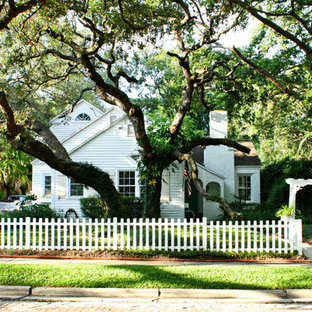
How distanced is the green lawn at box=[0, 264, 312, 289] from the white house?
7.00 meters

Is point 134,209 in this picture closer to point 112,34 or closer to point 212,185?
point 212,185

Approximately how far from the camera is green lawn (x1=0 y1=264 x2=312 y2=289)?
717 cm

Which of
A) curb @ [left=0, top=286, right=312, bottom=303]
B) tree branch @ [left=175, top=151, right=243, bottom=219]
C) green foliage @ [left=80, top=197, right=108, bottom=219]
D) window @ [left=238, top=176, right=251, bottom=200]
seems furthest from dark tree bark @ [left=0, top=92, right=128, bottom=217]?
window @ [left=238, top=176, right=251, bottom=200]

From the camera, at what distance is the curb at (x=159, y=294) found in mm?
6793

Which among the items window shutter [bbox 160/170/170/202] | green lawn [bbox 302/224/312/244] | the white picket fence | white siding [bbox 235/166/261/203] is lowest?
green lawn [bbox 302/224/312/244]

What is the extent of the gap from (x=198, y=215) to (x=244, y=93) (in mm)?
8297

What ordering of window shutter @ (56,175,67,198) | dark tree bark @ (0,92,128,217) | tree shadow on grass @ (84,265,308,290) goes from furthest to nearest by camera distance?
window shutter @ (56,175,67,198)
dark tree bark @ (0,92,128,217)
tree shadow on grass @ (84,265,308,290)

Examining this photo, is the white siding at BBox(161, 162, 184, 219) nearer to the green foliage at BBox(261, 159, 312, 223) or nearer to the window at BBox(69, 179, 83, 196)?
the window at BBox(69, 179, 83, 196)

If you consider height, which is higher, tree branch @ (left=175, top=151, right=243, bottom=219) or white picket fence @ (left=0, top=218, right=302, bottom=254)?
tree branch @ (left=175, top=151, right=243, bottom=219)

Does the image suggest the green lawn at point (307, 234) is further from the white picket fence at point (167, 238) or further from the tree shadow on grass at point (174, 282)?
the tree shadow on grass at point (174, 282)

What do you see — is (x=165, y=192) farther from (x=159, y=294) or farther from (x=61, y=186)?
(x=159, y=294)

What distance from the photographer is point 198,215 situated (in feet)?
70.7

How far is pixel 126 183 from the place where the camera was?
18.2m

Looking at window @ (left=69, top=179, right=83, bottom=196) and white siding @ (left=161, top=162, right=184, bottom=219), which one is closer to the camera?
white siding @ (left=161, top=162, right=184, bottom=219)
